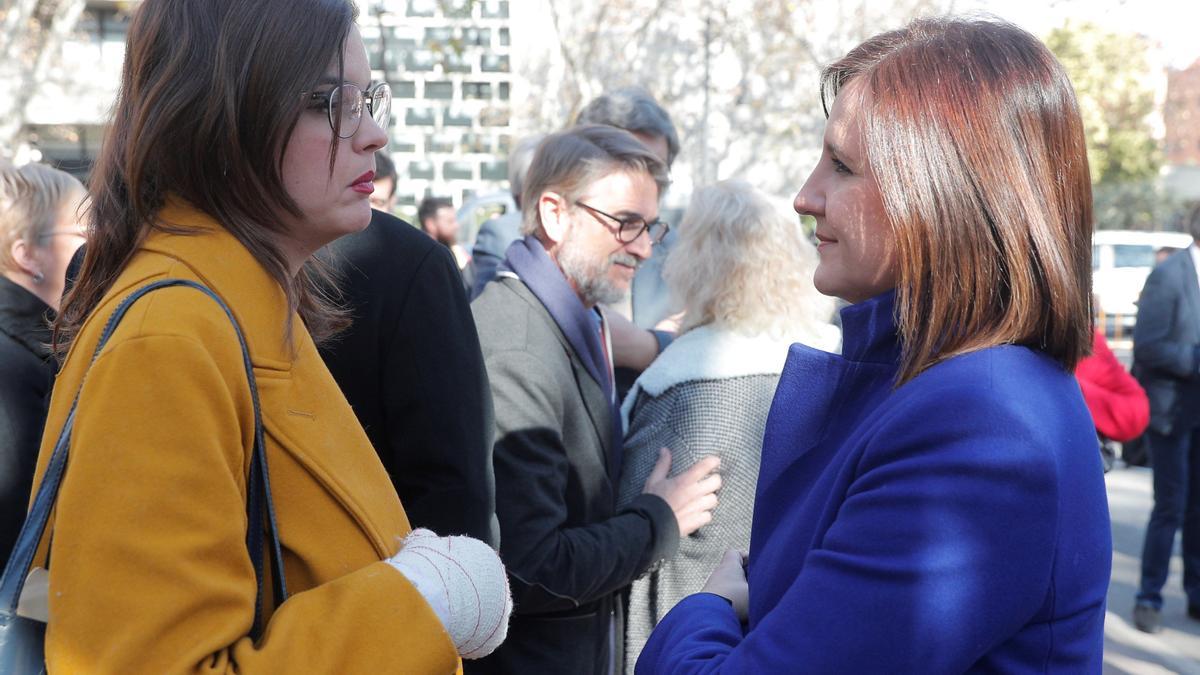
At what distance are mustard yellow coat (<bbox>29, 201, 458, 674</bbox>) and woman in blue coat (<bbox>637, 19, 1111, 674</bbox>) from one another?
1.58ft

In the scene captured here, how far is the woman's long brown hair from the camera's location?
139cm

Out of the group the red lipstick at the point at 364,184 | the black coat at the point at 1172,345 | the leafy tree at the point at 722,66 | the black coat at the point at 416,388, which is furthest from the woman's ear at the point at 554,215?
the leafy tree at the point at 722,66

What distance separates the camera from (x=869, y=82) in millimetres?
1492

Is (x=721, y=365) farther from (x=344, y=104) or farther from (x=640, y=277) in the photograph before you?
(x=640, y=277)

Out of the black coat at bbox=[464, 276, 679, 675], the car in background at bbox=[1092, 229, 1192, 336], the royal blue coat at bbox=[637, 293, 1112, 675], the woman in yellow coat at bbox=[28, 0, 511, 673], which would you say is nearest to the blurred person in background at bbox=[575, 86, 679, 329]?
the black coat at bbox=[464, 276, 679, 675]

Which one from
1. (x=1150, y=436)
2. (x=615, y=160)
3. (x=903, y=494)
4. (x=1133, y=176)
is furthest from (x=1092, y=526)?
(x=1133, y=176)

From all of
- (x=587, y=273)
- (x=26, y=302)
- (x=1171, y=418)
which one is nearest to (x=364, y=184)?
(x=587, y=273)

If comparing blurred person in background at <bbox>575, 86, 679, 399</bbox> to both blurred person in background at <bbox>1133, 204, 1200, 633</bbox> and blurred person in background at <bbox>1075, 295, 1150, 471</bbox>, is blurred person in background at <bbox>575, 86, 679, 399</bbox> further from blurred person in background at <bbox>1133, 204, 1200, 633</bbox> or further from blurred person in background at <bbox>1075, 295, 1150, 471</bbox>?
blurred person in background at <bbox>1133, 204, 1200, 633</bbox>

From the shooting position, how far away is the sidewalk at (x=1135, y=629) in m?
5.42

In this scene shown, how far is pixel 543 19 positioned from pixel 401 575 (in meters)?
18.2

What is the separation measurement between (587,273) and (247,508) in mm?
1799

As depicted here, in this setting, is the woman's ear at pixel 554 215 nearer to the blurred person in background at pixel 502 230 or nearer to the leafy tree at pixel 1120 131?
the blurred person in background at pixel 502 230

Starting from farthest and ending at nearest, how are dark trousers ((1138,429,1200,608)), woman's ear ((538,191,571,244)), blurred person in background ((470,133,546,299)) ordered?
dark trousers ((1138,429,1200,608)) < blurred person in background ((470,133,546,299)) < woman's ear ((538,191,571,244))

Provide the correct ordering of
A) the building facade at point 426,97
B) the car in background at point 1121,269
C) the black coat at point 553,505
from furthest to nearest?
the car in background at point 1121,269 < the building facade at point 426,97 < the black coat at point 553,505
